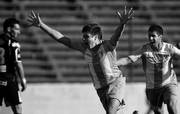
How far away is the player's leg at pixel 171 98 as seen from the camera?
954 cm

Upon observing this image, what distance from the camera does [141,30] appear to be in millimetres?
17562

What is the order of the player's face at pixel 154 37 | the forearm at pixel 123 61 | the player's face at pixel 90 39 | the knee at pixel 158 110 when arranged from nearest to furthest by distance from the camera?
the player's face at pixel 90 39 < the forearm at pixel 123 61 < the player's face at pixel 154 37 < the knee at pixel 158 110

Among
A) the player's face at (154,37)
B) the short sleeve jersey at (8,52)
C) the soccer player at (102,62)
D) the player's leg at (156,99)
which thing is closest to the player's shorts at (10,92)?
the short sleeve jersey at (8,52)

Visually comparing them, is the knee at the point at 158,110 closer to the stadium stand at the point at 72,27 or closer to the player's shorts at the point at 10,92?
the player's shorts at the point at 10,92

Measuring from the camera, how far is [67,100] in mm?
12594

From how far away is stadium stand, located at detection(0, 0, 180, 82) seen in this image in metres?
16.5

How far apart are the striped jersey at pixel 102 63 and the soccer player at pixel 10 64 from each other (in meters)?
1.35

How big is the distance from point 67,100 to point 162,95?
3.13m

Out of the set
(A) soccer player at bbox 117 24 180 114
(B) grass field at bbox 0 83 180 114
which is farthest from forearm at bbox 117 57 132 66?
(B) grass field at bbox 0 83 180 114

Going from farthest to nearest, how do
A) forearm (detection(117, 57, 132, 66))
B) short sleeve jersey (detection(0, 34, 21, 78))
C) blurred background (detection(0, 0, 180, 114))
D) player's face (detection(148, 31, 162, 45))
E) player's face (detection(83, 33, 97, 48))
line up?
1. blurred background (detection(0, 0, 180, 114))
2. short sleeve jersey (detection(0, 34, 21, 78))
3. player's face (detection(148, 31, 162, 45))
4. forearm (detection(117, 57, 132, 66))
5. player's face (detection(83, 33, 97, 48))

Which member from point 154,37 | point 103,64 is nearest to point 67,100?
point 154,37

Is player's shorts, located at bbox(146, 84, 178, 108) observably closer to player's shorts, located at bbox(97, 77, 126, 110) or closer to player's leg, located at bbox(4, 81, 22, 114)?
player's shorts, located at bbox(97, 77, 126, 110)

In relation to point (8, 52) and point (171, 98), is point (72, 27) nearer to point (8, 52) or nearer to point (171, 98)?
point (8, 52)

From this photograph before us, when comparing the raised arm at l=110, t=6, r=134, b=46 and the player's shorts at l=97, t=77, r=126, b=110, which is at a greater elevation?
the raised arm at l=110, t=6, r=134, b=46
